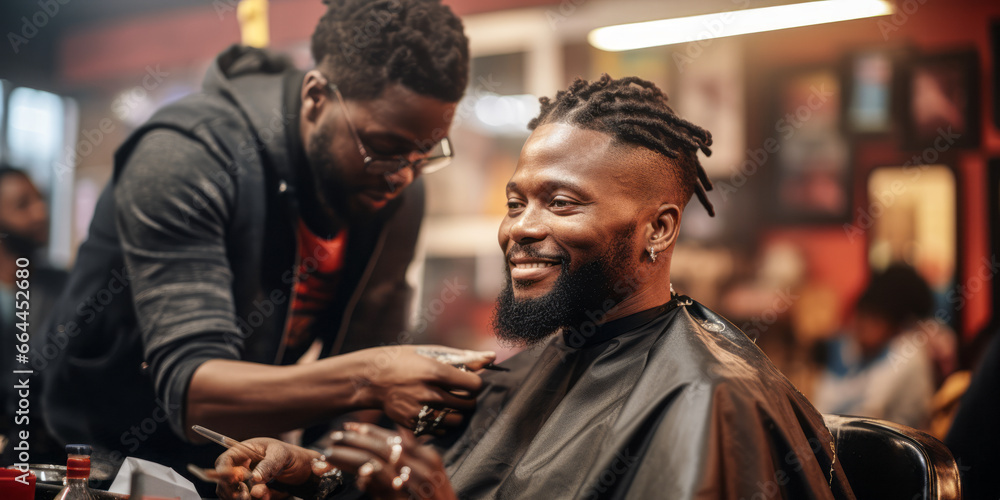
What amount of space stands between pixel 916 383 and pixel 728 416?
5.31 feet

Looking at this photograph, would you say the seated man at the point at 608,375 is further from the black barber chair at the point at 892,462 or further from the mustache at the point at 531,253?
the black barber chair at the point at 892,462

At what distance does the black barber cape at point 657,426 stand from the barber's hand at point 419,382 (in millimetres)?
136

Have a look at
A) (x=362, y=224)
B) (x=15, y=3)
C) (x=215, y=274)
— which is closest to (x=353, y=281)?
(x=362, y=224)

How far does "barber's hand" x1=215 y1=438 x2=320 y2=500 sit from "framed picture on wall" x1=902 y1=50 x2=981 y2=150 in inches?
84.5

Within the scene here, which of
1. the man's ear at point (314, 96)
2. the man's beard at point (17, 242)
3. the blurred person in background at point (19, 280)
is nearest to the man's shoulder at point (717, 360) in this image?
the man's ear at point (314, 96)

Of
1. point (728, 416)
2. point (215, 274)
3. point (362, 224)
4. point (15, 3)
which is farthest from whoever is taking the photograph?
point (15, 3)

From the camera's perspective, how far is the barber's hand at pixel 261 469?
1.54 meters

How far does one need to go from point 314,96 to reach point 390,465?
1.34m

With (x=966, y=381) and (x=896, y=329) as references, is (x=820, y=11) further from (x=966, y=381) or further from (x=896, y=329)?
(x=966, y=381)

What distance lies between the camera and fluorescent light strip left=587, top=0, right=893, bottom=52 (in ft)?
7.39

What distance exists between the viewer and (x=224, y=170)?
210 cm

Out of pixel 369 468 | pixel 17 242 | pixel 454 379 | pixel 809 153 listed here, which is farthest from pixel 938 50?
pixel 17 242

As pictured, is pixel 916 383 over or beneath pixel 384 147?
beneath

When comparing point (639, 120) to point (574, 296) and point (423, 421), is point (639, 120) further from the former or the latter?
point (423, 421)
